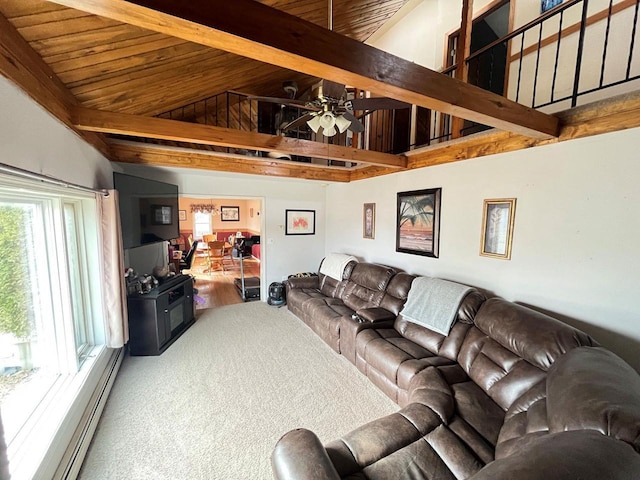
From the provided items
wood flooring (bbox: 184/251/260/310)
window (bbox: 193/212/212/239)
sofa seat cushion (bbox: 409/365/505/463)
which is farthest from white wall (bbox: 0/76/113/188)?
window (bbox: 193/212/212/239)

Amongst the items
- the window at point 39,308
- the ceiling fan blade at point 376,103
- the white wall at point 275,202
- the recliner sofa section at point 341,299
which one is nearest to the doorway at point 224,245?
the white wall at point 275,202

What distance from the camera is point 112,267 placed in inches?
105

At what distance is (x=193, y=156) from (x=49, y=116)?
6.66 ft

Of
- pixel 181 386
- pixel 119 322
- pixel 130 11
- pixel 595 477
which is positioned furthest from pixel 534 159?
pixel 119 322

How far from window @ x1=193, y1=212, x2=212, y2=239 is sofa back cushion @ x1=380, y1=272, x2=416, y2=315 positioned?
27.2 ft

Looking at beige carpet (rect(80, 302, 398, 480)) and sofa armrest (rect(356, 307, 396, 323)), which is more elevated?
sofa armrest (rect(356, 307, 396, 323))

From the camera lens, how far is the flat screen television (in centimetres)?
300

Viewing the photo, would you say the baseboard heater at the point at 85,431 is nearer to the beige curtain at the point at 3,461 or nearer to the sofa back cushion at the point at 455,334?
the beige curtain at the point at 3,461

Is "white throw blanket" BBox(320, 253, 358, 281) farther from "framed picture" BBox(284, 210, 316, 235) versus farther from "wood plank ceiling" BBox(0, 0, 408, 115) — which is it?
"wood plank ceiling" BBox(0, 0, 408, 115)

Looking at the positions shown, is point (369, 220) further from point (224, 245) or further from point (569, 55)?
point (224, 245)

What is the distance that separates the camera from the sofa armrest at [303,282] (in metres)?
4.70

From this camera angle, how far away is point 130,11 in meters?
0.89

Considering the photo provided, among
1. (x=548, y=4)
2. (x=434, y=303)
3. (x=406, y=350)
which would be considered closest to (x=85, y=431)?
(x=406, y=350)

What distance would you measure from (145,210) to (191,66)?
1854 millimetres
